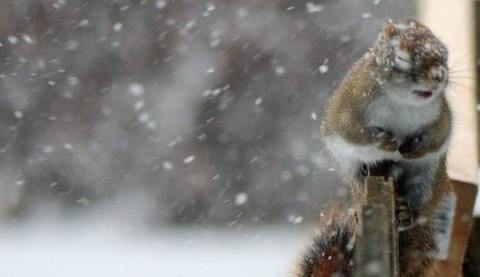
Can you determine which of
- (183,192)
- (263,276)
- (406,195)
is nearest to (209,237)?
(183,192)

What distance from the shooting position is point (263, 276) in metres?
5.14

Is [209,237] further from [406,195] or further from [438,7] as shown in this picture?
[406,195]

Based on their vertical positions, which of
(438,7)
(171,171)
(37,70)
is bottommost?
(171,171)

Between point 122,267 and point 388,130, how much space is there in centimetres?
359

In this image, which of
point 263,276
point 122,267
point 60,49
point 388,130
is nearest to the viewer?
point 388,130

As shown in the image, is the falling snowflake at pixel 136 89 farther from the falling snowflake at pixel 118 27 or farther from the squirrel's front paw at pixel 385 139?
the squirrel's front paw at pixel 385 139

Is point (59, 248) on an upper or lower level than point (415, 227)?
lower

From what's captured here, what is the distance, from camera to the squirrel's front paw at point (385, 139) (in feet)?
6.89

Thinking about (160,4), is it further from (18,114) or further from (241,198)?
(241,198)

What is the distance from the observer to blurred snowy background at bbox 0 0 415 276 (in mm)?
5652

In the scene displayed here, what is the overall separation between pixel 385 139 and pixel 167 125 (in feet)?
A: 12.7

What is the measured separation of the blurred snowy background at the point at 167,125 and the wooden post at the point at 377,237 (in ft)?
13.3

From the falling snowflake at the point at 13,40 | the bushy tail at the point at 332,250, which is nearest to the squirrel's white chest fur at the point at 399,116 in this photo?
the bushy tail at the point at 332,250

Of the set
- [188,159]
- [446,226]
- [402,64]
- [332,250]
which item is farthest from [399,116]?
[188,159]
